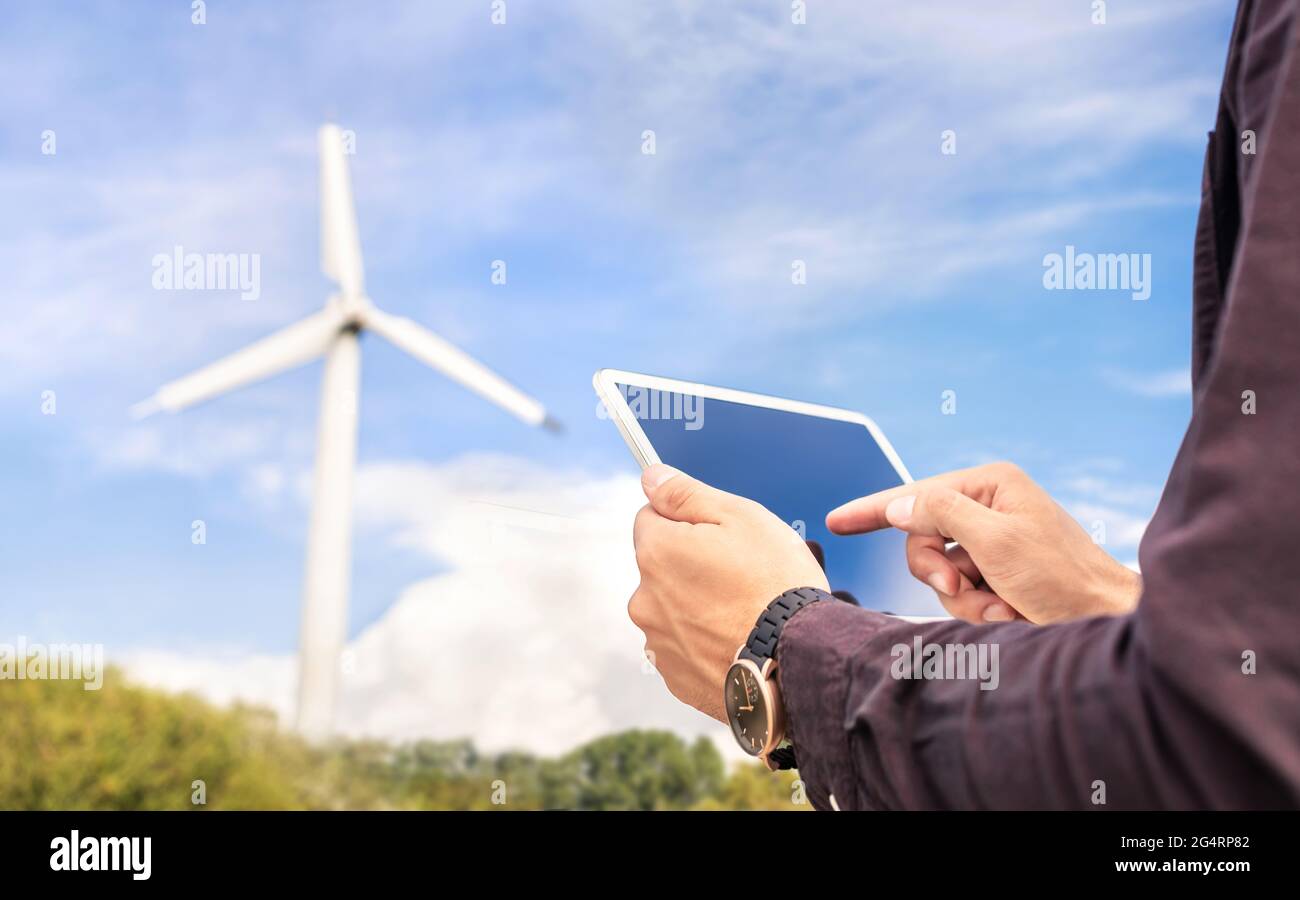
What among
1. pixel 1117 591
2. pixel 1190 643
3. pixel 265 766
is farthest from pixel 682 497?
pixel 265 766

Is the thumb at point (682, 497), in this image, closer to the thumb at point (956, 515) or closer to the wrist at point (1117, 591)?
the thumb at point (956, 515)

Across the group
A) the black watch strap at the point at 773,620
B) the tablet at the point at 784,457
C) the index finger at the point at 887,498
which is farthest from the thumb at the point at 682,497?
the index finger at the point at 887,498

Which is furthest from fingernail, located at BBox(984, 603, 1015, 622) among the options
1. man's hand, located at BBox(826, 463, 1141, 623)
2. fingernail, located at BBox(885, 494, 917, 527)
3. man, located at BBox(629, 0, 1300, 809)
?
man, located at BBox(629, 0, 1300, 809)

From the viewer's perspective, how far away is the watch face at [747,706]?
2.48 metres

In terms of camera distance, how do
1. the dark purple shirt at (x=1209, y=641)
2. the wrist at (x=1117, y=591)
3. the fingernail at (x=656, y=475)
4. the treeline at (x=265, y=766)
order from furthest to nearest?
the treeline at (x=265, y=766) < the wrist at (x=1117, y=591) < the fingernail at (x=656, y=475) < the dark purple shirt at (x=1209, y=641)

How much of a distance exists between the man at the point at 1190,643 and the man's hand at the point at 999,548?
1232 millimetres

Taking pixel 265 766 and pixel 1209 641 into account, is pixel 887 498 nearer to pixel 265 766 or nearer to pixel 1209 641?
pixel 1209 641

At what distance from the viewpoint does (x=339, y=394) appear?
30.5m

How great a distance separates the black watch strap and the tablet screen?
4.23ft

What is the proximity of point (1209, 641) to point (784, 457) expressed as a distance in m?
3.00

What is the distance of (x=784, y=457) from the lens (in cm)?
442
